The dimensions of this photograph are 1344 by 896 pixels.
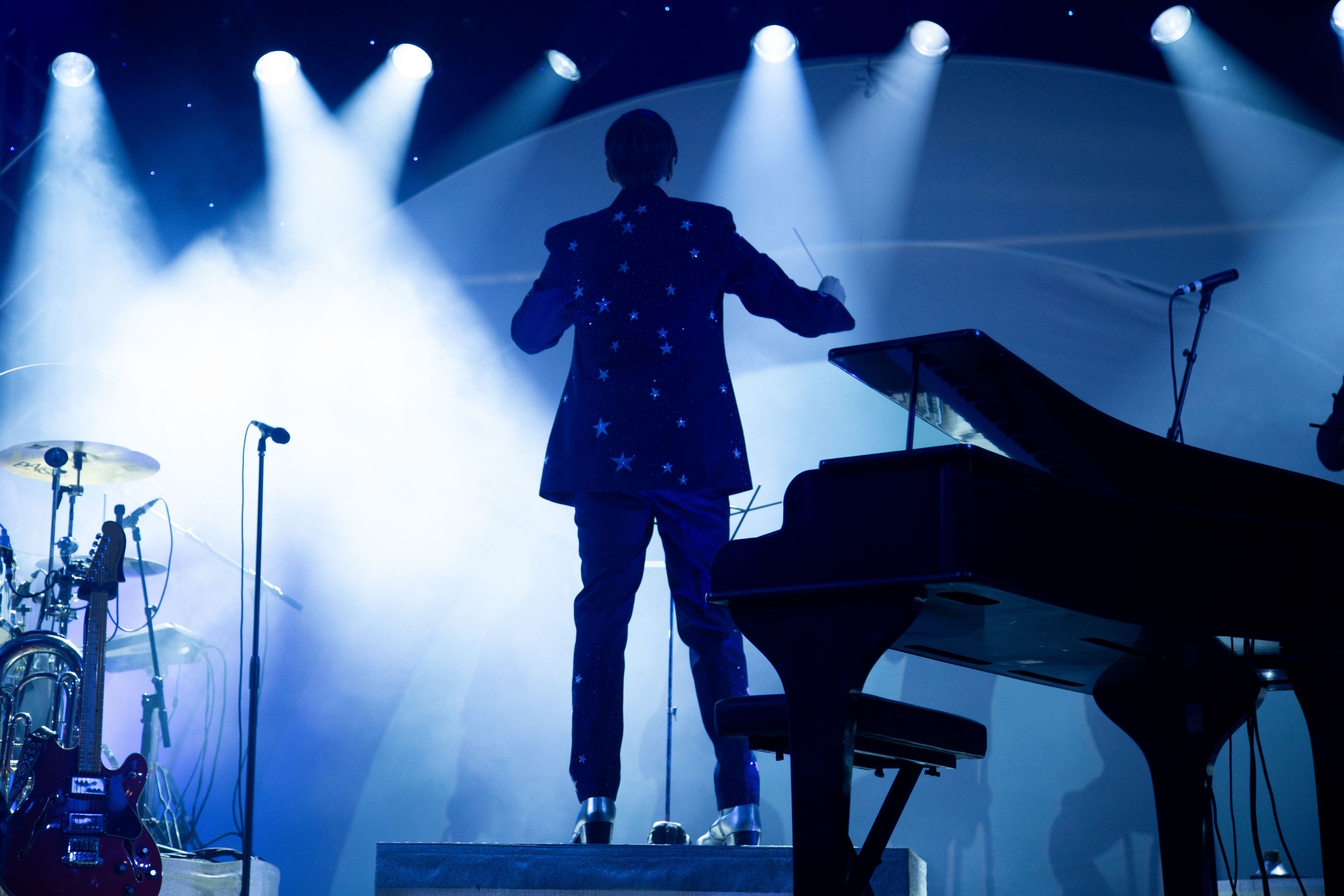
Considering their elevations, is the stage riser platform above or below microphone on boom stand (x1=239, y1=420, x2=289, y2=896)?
below

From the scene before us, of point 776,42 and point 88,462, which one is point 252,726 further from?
point 776,42

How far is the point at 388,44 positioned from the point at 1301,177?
3846mm

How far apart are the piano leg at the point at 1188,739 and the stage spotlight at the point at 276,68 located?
443 cm

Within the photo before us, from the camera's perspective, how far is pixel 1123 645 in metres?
2.24

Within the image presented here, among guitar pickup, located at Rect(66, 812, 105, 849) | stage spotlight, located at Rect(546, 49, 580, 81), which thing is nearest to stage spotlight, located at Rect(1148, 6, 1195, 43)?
stage spotlight, located at Rect(546, 49, 580, 81)

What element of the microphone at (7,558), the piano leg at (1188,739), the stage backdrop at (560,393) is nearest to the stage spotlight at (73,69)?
the stage backdrop at (560,393)

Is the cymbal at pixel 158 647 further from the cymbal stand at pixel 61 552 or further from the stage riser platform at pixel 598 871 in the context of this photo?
the stage riser platform at pixel 598 871

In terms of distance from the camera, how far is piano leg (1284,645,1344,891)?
213cm

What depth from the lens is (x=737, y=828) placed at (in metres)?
2.66

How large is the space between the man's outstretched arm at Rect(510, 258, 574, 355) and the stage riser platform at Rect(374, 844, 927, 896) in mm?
1253

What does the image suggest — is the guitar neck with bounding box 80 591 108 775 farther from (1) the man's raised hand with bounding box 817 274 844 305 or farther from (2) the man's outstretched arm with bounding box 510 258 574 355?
(1) the man's raised hand with bounding box 817 274 844 305

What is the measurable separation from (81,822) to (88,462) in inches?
70.5

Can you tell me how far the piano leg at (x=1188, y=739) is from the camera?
2424 mm

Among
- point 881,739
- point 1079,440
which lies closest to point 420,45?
point 1079,440
